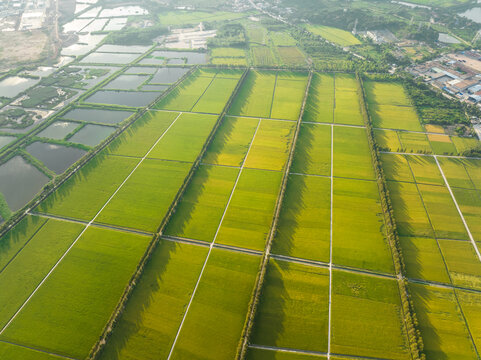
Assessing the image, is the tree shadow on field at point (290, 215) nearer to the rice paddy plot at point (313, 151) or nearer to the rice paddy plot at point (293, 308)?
the rice paddy plot at point (293, 308)

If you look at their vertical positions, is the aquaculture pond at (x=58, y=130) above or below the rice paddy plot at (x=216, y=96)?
below

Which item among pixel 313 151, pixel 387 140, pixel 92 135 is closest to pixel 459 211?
pixel 387 140

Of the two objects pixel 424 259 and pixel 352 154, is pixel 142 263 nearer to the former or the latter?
pixel 424 259

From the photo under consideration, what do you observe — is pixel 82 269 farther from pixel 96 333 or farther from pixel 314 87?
pixel 314 87

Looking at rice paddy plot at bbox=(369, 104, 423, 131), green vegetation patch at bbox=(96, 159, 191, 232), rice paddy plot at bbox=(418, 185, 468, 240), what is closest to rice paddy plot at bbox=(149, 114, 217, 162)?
green vegetation patch at bbox=(96, 159, 191, 232)

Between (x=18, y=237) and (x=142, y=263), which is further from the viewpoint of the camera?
(x=18, y=237)

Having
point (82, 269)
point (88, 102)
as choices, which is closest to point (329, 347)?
point (82, 269)

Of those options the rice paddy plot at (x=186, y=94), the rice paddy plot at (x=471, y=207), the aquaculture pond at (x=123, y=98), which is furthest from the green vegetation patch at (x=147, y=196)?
the rice paddy plot at (x=471, y=207)
